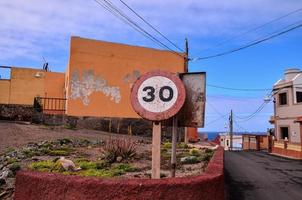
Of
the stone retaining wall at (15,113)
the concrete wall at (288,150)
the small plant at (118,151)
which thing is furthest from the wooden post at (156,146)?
the concrete wall at (288,150)

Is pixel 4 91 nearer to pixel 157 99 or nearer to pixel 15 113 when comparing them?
pixel 15 113

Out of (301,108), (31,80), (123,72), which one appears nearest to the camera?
(123,72)

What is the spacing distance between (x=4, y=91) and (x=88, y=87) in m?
7.83

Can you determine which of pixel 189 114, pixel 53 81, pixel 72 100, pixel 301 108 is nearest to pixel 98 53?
pixel 72 100

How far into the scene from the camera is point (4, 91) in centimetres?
3108

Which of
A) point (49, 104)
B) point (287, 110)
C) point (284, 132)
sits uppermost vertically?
point (287, 110)

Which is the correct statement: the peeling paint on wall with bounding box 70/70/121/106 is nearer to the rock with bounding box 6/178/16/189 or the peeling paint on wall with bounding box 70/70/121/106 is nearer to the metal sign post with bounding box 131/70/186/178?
the rock with bounding box 6/178/16/189

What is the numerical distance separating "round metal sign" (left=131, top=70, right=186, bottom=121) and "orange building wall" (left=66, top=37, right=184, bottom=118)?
21349 mm

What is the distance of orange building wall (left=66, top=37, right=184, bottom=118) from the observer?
26656 mm

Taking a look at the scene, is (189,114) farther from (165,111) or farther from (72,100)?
(72,100)

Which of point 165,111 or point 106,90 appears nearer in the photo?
point 165,111

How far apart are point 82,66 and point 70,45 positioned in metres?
1.52

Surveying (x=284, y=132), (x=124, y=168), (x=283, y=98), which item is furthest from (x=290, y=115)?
(x=124, y=168)

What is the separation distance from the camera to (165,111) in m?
5.48
